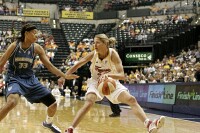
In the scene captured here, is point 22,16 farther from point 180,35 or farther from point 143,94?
point 143,94

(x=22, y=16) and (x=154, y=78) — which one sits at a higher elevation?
(x=22, y=16)

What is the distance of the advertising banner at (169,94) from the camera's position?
1418cm

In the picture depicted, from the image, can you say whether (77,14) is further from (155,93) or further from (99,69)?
(99,69)

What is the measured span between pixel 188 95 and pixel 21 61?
25.6 feet

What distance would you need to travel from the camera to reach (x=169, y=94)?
569 inches

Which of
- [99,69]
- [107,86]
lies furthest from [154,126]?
[99,69]

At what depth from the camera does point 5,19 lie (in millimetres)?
35938

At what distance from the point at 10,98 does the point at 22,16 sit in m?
31.4

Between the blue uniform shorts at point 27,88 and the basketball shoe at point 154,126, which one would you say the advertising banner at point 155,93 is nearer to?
the basketball shoe at point 154,126

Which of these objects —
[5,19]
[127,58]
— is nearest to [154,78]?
[127,58]

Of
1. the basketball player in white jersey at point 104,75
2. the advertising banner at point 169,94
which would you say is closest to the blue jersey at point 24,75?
the basketball player in white jersey at point 104,75

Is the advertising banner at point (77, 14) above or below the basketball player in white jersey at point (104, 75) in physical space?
above

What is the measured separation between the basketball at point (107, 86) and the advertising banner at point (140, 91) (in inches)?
393

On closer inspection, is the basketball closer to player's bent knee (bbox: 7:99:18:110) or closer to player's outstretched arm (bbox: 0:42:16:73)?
player's bent knee (bbox: 7:99:18:110)
